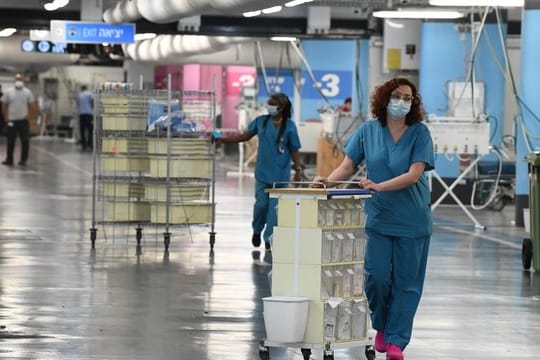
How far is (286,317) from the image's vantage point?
28.6ft

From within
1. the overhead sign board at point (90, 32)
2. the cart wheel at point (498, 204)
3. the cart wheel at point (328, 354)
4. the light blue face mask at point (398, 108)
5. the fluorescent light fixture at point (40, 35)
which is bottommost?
the cart wheel at point (498, 204)

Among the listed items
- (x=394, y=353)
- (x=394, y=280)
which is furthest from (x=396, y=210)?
(x=394, y=353)

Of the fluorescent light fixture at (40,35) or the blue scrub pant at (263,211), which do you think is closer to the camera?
the blue scrub pant at (263,211)

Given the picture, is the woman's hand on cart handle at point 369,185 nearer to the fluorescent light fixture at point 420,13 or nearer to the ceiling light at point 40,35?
the fluorescent light fixture at point 420,13

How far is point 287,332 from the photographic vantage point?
877 centimetres

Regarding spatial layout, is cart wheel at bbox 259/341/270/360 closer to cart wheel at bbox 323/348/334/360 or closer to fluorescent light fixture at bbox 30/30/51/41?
cart wheel at bbox 323/348/334/360

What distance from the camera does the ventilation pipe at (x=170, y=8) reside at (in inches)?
621

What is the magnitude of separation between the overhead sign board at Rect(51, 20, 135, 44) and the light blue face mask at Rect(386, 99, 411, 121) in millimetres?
16938

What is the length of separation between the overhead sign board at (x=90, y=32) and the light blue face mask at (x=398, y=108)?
55.6 feet

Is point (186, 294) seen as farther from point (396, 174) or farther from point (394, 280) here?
point (396, 174)

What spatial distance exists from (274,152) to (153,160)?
151 cm

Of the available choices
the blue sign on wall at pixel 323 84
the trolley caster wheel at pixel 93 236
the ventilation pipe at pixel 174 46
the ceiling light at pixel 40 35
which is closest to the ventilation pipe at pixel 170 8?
the trolley caster wheel at pixel 93 236

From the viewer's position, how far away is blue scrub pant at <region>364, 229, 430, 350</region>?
902 centimetres

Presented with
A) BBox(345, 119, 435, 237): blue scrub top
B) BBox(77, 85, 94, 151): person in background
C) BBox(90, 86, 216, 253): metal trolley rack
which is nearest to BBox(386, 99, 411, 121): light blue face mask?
BBox(345, 119, 435, 237): blue scrub top
